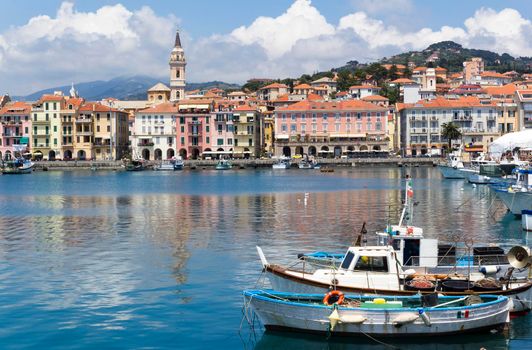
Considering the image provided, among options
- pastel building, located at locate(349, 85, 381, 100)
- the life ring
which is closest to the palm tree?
pastel building, located at locate(349, 85, 381, 100)

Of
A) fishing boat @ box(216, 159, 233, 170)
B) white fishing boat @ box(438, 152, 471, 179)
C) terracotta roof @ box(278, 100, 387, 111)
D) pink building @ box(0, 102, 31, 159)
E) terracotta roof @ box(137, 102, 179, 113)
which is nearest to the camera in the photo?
white fishing boat @ box(438, 152, 471, 179)

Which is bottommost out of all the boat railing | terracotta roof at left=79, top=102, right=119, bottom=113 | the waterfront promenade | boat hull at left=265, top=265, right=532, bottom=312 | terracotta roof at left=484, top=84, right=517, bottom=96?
boat hull at left=265, top=265, right=532, bottom=312

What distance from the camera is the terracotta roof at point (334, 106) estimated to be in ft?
478

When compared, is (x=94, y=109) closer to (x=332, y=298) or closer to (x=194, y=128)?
(x=194, y=128)

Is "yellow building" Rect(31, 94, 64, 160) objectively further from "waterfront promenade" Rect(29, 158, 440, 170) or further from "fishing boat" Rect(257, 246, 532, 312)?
"fishing boat" Rect(257, 246, 532, 312)

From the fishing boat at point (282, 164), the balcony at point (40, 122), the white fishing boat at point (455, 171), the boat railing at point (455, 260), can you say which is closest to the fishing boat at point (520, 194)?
the boat railing at point (455, 260)

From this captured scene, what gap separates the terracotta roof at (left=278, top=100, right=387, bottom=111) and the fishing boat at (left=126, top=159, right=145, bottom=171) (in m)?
28.3

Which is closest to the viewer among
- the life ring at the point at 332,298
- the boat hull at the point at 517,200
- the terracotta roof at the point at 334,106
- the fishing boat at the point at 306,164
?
the life ring at the point at 332,298

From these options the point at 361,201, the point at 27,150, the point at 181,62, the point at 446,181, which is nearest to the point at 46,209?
the point at 361,201

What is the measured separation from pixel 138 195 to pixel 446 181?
40131mm

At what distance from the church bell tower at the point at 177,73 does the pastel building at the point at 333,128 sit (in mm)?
35784

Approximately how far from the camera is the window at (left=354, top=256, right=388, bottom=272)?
2231 cm

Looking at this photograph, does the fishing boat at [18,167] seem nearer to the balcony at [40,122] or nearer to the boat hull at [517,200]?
the balcony at [40,122]

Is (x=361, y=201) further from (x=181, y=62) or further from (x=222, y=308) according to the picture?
(x=181, y=62)
